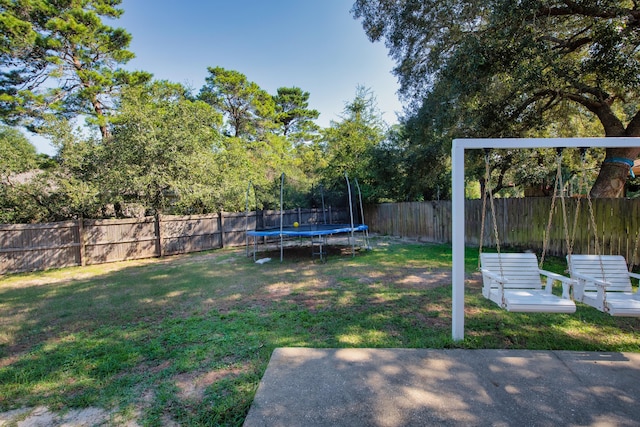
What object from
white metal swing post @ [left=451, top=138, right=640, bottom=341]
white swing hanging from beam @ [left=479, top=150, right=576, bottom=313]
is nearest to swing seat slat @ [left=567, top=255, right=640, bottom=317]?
Answer: white swing hanging from beam @ [left=479, top=150, right=576, bottom=313]

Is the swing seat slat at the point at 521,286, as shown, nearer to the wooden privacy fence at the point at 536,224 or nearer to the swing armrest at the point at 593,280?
the swing armrest at the point at 593,280

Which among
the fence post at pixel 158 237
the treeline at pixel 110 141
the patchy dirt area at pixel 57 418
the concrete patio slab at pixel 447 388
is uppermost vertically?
the treeline at pixel 110 141

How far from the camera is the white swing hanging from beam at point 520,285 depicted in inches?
104

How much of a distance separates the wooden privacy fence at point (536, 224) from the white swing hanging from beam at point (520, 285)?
2.39ft

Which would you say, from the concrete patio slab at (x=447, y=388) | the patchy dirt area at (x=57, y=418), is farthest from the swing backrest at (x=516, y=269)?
the patchy dirt area at (x=57, y=418)

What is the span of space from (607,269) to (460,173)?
213 centimetres

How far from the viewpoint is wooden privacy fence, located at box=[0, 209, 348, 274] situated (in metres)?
7.34

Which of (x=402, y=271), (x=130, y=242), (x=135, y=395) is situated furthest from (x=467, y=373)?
(x=130, y=242)

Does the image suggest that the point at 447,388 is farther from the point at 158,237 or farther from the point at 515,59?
the point at 158,237

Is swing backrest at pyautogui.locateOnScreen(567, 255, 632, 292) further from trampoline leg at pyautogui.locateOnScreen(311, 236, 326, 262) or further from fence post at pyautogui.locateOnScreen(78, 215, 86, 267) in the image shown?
fence post at pyautogui.locateOnScreen(78, 215, 86, 267)

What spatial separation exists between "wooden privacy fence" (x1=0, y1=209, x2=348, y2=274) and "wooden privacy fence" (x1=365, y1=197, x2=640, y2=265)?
5617 millimetres

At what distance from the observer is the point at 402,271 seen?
19.9 feet

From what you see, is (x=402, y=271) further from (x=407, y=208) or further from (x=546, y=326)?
(x=407, y=208)

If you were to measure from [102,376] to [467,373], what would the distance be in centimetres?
293
